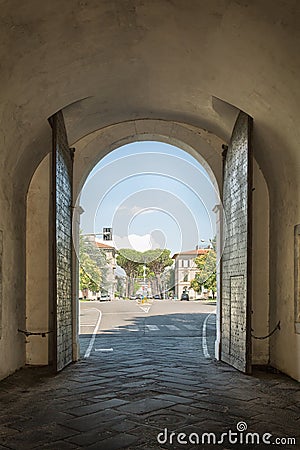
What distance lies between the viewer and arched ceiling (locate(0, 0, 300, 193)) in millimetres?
5770

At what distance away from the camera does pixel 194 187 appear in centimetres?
1421

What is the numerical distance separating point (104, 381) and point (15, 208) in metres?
2.93

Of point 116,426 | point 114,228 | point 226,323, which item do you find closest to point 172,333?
point 114,228

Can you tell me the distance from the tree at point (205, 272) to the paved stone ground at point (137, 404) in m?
27.2

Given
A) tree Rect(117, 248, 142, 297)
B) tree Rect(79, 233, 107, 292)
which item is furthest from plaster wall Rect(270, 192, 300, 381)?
tree Rect(79, 233, 107, 292)

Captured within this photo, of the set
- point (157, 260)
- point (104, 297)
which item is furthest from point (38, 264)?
point (104, 297)

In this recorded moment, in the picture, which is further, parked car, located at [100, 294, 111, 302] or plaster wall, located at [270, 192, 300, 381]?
parked car, located at [100, 294, 111, 302]

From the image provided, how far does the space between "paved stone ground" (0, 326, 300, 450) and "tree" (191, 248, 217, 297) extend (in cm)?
2719

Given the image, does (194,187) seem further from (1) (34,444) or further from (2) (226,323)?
(1) (34,444)

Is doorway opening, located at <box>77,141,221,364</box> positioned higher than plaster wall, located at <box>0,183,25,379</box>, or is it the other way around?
doorway opening, located at <box>77,141,221,364</box>

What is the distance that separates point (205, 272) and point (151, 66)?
36.6m

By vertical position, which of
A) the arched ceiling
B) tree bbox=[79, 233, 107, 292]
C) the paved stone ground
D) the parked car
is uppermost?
the arched ceiling

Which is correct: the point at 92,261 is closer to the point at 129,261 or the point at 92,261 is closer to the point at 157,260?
the point at 129,261

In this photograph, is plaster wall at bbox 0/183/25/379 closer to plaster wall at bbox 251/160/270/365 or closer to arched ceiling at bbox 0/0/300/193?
arched ceiling at bbox 0/0/300/193
